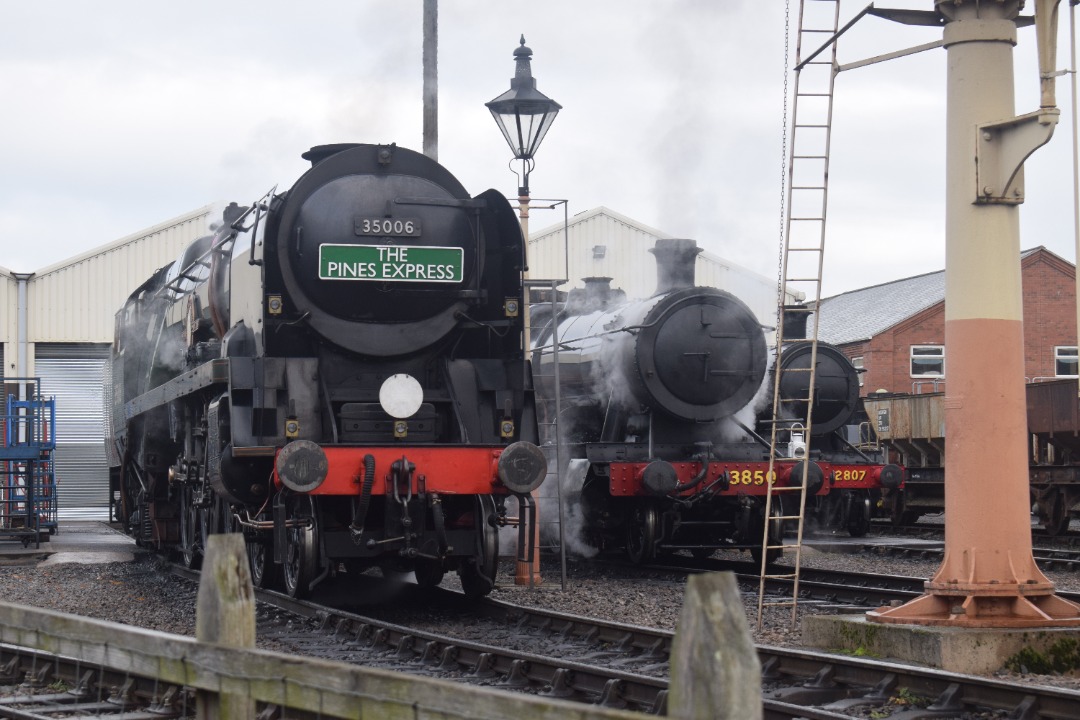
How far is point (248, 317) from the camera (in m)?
10.9

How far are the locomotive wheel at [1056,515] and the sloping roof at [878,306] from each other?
17920mm

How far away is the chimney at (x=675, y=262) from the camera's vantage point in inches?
611

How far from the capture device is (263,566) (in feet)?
38.1

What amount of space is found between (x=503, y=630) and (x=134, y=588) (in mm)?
5028

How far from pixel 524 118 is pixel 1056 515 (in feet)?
37.1

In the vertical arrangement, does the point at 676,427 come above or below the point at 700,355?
below

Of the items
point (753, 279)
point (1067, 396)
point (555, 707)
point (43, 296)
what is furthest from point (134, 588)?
point (43, 296)

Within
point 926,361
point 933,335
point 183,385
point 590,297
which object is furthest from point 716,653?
point 933,335

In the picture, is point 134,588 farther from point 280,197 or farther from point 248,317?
Result: point 280,197

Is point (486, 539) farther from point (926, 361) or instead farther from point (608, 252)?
point (926, 361)

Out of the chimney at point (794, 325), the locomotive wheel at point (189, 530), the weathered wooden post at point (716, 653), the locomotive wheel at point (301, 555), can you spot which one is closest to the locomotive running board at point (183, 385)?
the locomotive wheel at point (189, 530)

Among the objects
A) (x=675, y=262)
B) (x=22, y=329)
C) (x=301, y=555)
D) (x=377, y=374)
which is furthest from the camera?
(x=22, y=329)

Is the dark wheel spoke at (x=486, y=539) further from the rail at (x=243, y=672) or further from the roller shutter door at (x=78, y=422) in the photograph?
the roller shutter door at (x=78, y=422)

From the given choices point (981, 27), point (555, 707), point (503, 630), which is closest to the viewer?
point (555, 707)
